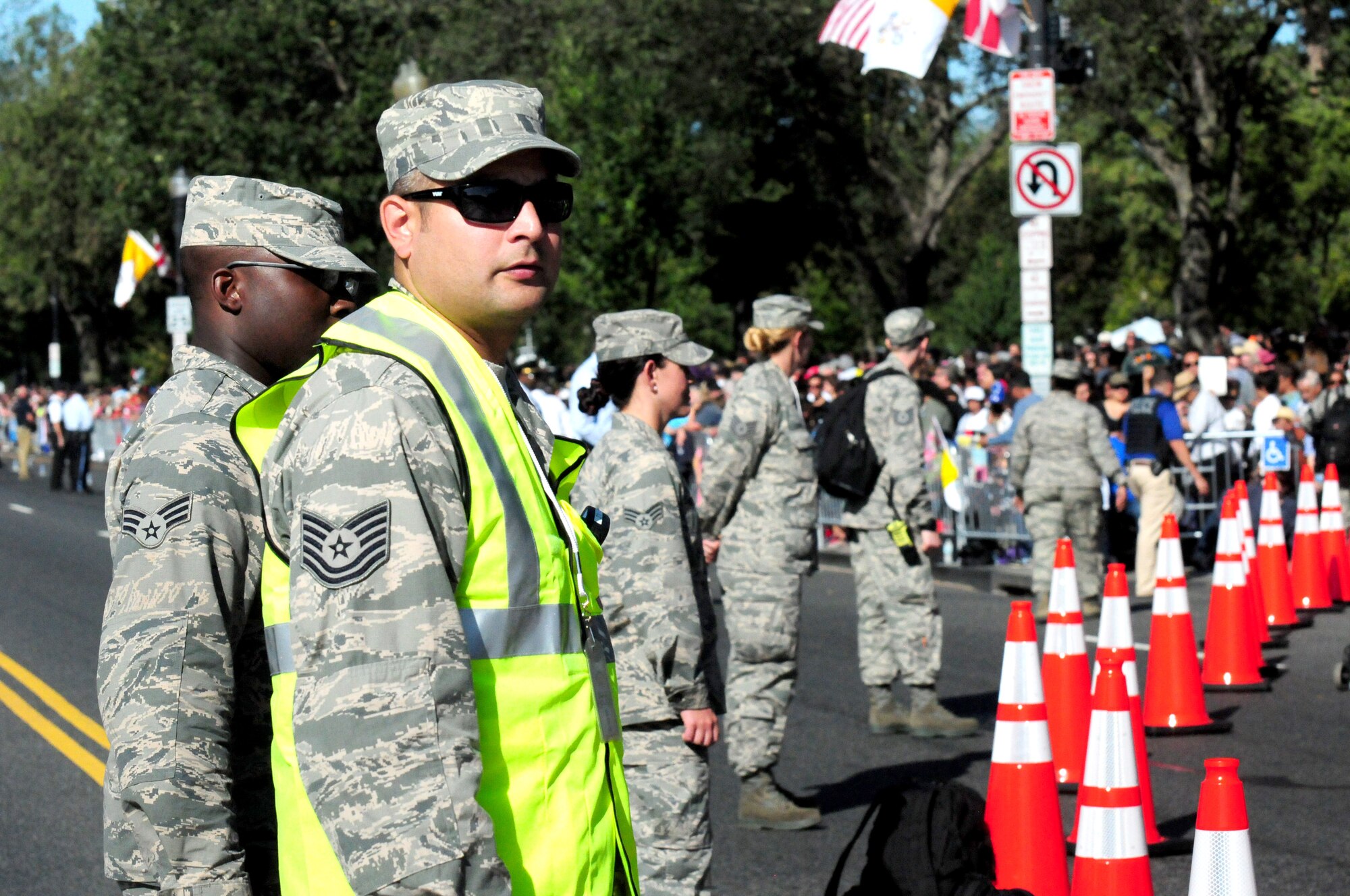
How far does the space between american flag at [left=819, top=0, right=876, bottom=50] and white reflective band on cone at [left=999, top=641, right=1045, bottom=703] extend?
9.92 metres

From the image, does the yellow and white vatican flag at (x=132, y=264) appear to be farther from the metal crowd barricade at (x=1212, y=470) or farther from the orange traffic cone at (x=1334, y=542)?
the orange traffic cone at (x=1334, y=542)

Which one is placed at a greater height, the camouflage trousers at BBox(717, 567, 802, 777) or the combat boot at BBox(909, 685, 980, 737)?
the camouflage trousers at BBox(717, 567, 802, 777)

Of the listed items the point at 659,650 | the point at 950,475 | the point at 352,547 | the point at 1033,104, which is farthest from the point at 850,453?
the point at 352,547

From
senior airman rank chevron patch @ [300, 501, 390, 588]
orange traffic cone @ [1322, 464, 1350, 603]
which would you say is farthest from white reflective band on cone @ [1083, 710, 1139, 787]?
orange traffic cone @ [1322, 464, 1350, 603]

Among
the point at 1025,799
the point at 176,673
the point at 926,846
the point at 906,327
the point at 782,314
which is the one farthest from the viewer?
the point at 906,327

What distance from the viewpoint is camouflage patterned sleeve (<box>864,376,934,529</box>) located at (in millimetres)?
8695

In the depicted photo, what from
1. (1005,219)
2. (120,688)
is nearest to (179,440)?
(120,688)

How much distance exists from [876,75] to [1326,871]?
1077 inches

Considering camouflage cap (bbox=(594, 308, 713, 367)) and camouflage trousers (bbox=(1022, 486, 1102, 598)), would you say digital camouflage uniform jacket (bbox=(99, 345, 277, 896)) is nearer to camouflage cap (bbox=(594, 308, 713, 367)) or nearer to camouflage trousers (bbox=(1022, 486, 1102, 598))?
camouflage cap (bbox=(594, 308, 713, 367))

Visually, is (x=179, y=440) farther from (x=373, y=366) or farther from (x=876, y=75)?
(x=876, y=75)

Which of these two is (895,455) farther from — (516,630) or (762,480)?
(516,630)

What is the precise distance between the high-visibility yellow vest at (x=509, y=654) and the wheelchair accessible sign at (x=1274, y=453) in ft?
44.0

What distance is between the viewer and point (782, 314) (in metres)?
7.60

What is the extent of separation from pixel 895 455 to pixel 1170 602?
1504 millimetres
